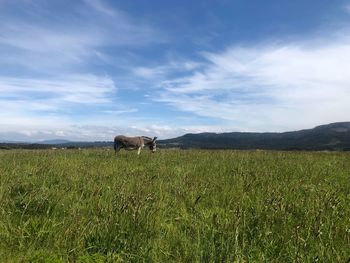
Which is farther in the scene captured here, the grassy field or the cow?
the cow

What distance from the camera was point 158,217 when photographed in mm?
6262

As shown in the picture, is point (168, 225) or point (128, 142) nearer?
point (168, 225)

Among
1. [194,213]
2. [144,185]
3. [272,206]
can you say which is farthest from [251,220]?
[144,185]

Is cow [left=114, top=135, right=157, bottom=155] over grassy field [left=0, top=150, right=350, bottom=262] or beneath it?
over

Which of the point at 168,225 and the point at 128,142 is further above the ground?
the point at 128,142

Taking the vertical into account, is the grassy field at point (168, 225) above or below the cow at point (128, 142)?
below

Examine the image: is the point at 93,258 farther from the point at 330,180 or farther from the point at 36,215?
the point at 330,180

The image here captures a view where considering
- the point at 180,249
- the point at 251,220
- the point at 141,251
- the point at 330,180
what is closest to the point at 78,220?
the point at 141,251

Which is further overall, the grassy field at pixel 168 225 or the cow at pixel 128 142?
the cow at pixel 128 142

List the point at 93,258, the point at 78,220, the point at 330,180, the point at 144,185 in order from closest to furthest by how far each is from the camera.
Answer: the point at 93,258 → the point at 78,220 → the point at 144,185 → the point at 330,180

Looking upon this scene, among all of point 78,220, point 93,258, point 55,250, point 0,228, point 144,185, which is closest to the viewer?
point 93,258

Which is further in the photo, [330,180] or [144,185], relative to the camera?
[330,180]

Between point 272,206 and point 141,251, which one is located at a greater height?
point 272,206

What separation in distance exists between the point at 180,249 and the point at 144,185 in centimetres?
389
